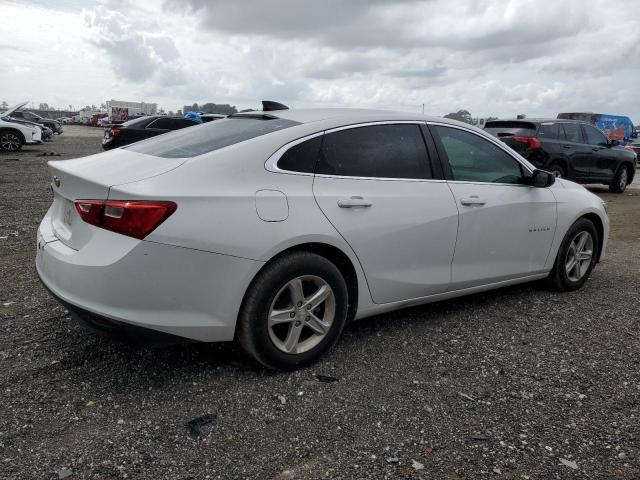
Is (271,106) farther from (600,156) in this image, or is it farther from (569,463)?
(600,156)

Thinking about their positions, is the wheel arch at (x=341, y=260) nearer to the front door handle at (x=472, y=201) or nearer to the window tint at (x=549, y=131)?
the front door handle at (x=472, y=201)

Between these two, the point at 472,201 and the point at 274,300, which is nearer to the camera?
the point at 274,300

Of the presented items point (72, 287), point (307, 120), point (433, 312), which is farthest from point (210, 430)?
point (433, 312)

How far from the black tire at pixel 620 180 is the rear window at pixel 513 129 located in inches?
136

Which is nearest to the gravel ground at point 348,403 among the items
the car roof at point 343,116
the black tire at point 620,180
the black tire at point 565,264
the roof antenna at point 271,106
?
the black tire at point 565,264

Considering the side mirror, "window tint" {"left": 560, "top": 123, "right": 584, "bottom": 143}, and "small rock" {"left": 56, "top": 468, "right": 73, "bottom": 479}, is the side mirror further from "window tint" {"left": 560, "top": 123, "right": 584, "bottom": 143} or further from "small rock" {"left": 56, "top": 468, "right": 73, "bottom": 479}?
"window tint" {"left": 560, "top": 123, "right": 584, "bottom": 143}

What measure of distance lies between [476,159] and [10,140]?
19.6 meters

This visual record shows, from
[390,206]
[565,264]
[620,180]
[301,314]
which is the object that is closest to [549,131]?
[620,180]

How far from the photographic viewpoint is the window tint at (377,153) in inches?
140

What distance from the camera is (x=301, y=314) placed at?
331 cm

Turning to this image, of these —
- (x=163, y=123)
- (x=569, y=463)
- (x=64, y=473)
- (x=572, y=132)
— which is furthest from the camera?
(x=163, y=123)

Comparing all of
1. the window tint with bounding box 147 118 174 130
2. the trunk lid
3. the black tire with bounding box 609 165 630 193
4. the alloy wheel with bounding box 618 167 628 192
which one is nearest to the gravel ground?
the trunk lid

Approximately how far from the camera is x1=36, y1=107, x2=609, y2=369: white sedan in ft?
9.42

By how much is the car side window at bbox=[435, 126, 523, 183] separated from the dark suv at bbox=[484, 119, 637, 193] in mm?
7245
